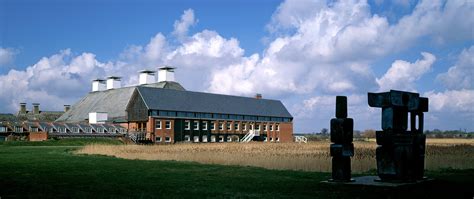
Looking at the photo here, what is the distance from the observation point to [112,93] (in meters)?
86.2

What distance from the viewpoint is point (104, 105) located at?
275ft

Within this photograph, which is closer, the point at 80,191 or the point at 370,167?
the point at 80,191

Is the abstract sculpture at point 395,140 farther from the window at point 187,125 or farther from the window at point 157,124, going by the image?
the window at point 187,125

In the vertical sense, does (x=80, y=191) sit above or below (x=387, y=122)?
below

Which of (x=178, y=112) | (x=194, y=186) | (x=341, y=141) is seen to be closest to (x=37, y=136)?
(x=178, y=112)

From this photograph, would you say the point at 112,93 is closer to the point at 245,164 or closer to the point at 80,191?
the point at 245,164

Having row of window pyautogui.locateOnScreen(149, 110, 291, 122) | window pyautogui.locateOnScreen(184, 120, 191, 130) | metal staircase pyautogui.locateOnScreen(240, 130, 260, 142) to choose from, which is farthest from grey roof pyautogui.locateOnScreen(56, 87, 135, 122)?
metal staircase pyautogui.locateOnScreen(240, 130, 260, 142)

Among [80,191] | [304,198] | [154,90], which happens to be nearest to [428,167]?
[304,198]

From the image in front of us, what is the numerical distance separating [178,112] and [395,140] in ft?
190

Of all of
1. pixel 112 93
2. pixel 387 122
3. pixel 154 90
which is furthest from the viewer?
pixel 112 93

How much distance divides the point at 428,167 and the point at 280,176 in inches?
360

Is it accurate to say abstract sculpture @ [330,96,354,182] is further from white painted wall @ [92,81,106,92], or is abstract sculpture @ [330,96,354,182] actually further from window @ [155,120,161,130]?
white painted wall @ [92,81,106,92]

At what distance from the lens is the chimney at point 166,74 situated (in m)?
89.2

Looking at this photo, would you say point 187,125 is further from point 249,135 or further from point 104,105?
point 104,105
